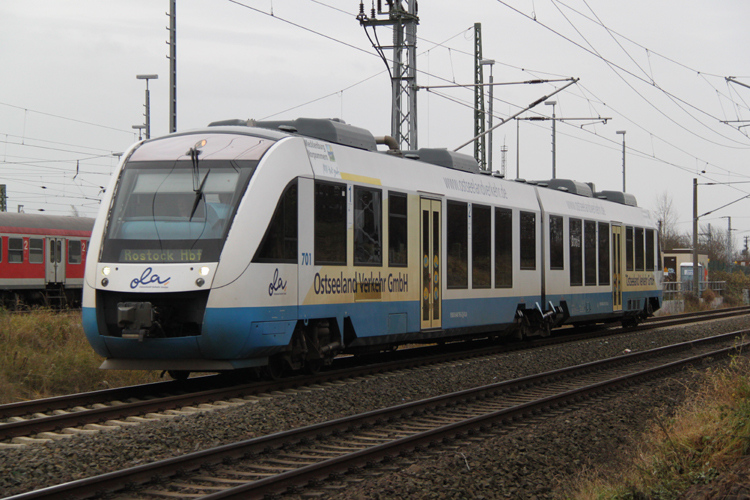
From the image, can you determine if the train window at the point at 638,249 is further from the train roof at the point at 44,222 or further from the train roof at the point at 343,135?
the train roof at the point at 44,222

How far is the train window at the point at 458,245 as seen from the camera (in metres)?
14.2

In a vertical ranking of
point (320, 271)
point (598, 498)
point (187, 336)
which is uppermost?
point (320, 271)

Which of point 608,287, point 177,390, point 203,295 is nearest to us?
point 203,295

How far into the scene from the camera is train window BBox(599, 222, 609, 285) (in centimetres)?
2027

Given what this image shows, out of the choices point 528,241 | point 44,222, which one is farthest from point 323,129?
point 44,222

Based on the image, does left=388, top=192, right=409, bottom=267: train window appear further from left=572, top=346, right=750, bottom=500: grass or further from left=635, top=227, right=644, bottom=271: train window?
left=635, top=227, right=644, bottom=271: train window

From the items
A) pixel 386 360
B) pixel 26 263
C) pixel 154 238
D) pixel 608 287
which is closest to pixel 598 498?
pixel 154 238

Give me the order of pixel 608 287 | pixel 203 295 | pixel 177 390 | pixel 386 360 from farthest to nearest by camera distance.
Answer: pixel 608 287, pixel 386 360, pixel 177 390, pixel 203 295

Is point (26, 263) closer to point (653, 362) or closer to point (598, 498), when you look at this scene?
point (653, 362)

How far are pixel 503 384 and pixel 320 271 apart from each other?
2793mm

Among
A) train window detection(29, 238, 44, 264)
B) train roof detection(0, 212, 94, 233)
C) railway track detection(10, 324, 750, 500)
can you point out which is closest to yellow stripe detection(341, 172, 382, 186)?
railway track detection(10, 324, 750, 500)

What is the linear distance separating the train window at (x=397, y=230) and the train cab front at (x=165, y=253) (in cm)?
287

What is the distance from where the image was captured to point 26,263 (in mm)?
28172

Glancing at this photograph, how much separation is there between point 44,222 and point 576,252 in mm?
19339
